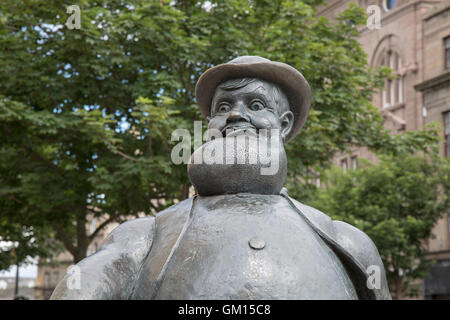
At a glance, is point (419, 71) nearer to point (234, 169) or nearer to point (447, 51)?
point (447, 51)

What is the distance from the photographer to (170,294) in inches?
111

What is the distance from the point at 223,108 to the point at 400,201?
19.3m

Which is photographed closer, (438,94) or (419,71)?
(438,94)

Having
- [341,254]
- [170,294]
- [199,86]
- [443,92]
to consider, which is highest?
[443,92]

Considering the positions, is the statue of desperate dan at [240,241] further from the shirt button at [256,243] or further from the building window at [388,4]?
the building window at [388,4]

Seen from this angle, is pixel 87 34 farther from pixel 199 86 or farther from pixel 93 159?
pixel 199 86

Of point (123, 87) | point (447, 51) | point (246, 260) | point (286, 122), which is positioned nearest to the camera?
point (246, 260)

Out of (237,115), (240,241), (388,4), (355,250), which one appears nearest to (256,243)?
(240,241)

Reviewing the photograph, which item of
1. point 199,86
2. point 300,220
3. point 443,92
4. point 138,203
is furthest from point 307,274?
point 443,92

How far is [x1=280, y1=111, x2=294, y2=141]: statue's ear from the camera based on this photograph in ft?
11.9

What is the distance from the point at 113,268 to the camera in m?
2.95

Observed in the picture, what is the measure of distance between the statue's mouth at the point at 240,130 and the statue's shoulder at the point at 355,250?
15.9 inches

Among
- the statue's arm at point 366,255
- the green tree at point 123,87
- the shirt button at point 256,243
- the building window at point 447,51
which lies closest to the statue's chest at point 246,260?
the shirt button at point 256,243

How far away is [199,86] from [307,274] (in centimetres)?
138
